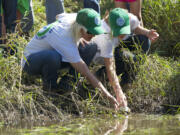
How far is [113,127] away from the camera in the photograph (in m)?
3.73

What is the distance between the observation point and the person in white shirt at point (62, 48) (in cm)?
412

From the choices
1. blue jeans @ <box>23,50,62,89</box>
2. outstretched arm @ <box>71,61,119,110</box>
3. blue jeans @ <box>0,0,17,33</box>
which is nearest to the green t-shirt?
blue jeans @ <box>0,0,17,33</box>

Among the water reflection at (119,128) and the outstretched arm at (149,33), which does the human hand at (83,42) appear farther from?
the water reflection at (119,128)

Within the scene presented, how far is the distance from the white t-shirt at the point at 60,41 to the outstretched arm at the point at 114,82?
354 millimetres

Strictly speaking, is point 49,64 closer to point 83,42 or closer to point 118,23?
point 83,42

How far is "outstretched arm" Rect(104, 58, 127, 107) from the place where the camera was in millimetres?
4230

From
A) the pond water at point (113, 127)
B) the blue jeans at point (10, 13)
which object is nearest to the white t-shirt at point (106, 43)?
the pond water at point (113, 127)

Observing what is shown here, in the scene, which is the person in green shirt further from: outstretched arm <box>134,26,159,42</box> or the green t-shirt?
outstretched arm <box>134,26,159,42</box>

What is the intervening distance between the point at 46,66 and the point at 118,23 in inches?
31.8

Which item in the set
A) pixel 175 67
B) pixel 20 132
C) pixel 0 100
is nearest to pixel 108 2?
pixel 175 67

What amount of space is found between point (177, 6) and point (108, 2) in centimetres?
133

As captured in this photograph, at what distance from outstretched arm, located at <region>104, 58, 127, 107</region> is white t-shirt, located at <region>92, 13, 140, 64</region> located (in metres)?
0.07

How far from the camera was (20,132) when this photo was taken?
3.56m

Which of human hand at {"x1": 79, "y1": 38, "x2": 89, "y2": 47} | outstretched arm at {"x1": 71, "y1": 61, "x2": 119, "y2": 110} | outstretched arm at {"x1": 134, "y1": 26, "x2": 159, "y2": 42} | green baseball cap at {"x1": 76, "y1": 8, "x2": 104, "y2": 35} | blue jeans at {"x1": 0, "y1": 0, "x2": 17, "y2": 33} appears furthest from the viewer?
blue jeans at {"x1": 0, "y1": 0, "x2": 17, "y2": 33}
